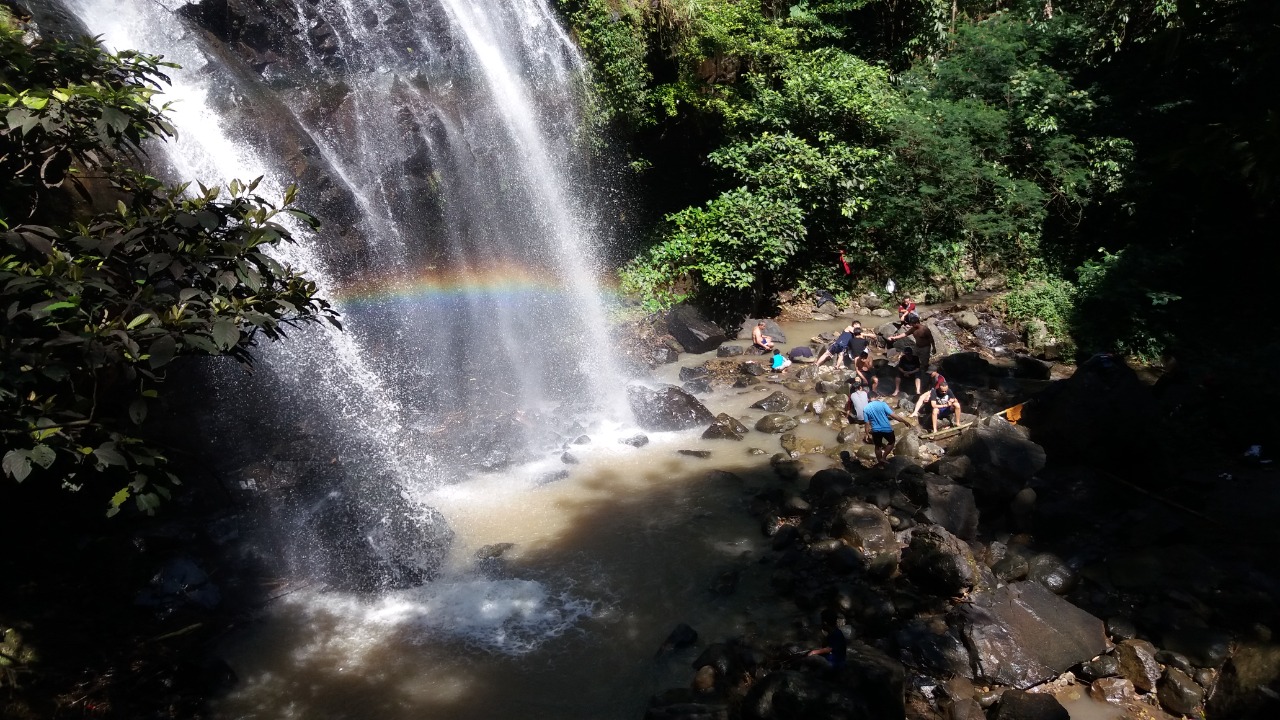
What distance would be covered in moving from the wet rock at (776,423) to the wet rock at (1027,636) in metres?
5.02

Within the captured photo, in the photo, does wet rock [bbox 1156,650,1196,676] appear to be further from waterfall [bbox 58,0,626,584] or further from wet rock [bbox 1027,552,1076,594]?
waterfall [bbox 58,0,626,584]

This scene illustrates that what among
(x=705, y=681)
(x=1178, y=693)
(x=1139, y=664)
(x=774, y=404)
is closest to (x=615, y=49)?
(x=774, y=404)

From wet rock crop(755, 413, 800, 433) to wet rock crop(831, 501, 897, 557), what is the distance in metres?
3.45

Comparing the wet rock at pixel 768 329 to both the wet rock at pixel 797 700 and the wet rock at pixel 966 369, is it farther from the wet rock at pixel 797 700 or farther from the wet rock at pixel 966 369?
the wet rock at pixel 797 700

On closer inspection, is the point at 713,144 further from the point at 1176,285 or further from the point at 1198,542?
the point at 1198,542

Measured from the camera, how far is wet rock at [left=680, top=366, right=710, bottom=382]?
13977mm

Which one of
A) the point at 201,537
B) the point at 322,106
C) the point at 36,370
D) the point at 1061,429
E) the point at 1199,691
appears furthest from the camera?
the point at 322,106

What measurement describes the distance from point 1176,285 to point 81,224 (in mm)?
16666

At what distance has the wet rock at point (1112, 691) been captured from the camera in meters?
5.72

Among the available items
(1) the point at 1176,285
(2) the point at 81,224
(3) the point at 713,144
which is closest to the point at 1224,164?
(2) the point at 81,224

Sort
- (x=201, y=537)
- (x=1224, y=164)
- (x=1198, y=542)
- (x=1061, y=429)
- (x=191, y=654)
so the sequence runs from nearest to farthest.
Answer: (x=1224, y=164), (x=191, y=654), (x=1198, y=542), (x=201, y=537), (x=1061, y=429)

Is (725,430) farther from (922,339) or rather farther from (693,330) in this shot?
(693,330)

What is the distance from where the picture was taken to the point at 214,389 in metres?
9.36

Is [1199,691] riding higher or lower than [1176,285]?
lower
